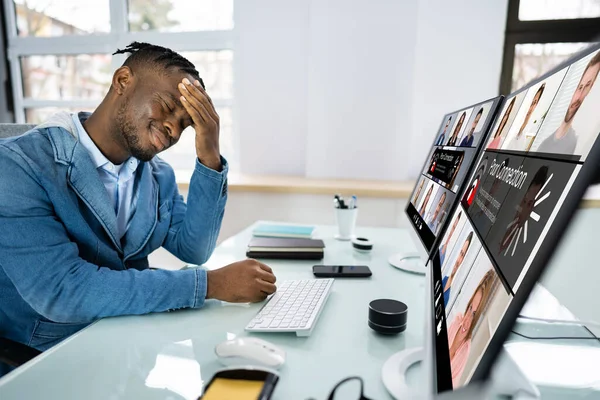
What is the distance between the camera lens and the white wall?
2.12 m

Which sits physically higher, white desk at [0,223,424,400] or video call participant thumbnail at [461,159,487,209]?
video call participant thumbnail at [461,159,487,209]

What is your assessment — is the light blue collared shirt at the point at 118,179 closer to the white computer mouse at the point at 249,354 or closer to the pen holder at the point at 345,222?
the white computer mouse at the point at 249,354

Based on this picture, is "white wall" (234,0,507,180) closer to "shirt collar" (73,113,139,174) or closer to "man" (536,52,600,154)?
"shirt collar" (73,113,139,174)

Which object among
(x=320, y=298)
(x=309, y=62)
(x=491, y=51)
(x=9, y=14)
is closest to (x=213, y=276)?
(x=320, y=298)

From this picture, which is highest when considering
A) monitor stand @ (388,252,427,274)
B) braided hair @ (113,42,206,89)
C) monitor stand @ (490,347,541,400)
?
braided hair @ (113,42,206,89)

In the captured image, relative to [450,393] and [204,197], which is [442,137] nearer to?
[204,197]

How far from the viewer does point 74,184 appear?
849 mm

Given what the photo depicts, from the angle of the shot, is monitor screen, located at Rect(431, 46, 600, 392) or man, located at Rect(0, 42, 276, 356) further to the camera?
man, located at Rect(0, 42, 276, 356)

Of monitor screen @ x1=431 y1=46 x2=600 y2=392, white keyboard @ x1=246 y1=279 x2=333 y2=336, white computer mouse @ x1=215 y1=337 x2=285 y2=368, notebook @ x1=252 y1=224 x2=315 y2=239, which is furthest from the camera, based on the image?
notebook @ x1=252 y1=224 x2=315 y2=239

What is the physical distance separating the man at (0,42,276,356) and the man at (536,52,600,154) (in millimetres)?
593

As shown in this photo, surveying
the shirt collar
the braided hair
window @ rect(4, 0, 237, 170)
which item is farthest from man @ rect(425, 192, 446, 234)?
window @ rect(4, 0, 237, 170)

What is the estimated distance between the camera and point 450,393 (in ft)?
1.02

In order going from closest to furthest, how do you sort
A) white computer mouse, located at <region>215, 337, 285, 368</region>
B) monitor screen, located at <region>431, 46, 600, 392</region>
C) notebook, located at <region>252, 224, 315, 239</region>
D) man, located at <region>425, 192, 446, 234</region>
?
monitor screen, located at <region>431, 46, 600, 392</region> < white computer mouse, located at <region>215, 337, 285, 368</region> < man, located at <region>425, 192, 446, 234</region> < notebook, located at <region>252, 224, 315, 239</region>

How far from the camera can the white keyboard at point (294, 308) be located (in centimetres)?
69
